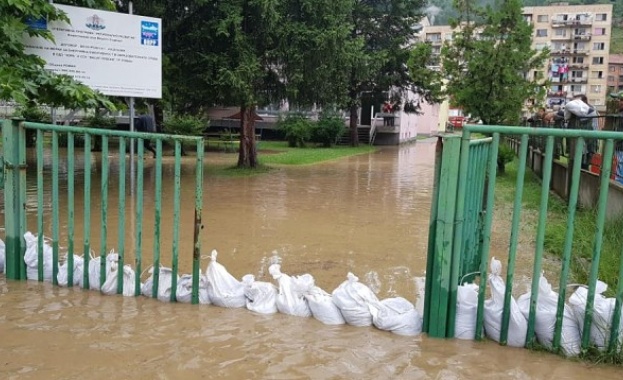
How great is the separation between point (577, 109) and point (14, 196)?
1004 cm

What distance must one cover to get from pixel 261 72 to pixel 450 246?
36.4ft

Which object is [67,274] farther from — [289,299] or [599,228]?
[599,228]

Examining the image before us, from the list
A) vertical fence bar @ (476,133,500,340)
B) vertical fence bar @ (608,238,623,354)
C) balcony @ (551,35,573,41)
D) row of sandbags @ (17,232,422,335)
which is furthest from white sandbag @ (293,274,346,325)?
balcony @ (551,35,573,41)

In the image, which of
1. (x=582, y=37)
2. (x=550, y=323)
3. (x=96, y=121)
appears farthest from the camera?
(x=582, y=37)

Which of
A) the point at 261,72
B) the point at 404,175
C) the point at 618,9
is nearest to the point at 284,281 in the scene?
the point at 261,72

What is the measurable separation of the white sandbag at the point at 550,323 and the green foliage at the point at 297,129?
88.7 ft

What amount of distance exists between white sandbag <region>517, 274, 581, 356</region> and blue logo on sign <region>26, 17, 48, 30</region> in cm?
664

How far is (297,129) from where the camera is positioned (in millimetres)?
30391

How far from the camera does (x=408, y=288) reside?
5188mm

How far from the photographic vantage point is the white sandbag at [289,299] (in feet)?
13.8

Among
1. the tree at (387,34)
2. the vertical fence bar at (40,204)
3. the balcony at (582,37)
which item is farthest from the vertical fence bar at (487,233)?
the balcony at (582,37)

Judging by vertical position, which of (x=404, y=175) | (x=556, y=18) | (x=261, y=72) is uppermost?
(x=556, y=18)

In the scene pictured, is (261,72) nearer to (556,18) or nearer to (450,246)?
(450,246)

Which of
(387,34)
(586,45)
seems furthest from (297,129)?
(586,45)
